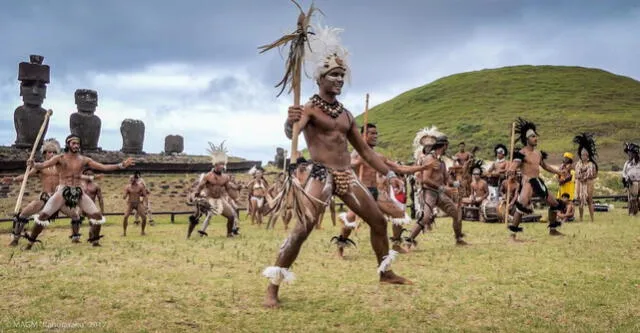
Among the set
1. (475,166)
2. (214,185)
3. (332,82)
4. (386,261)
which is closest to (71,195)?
(214,185)

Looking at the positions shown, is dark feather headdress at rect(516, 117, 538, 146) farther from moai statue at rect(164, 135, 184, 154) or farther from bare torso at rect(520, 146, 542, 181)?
moai statue at rect(164, 135, 184, 154)

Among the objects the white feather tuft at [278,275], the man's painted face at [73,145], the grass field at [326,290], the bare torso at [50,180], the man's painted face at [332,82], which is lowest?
the grass field at [326,290]

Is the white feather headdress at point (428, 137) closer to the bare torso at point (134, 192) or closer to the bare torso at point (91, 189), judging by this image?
the bare torso at point (134, 192)

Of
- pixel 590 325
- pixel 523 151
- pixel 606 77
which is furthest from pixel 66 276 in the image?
pixel 606 77

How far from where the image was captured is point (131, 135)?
36.8 metres

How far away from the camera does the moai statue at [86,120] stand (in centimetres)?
3322

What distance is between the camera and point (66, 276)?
23.7 ft

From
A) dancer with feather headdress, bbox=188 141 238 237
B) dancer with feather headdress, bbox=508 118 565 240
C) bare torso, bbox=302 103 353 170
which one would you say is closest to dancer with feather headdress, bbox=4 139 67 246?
dancer with feather headdress, bbox=188 141 238 237

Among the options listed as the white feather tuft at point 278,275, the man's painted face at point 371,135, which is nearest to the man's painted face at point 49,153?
the man's painted face at point 371,135

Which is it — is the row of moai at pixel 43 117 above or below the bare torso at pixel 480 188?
above

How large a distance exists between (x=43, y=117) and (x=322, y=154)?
97.7ft

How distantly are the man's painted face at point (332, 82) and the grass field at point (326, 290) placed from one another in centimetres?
234

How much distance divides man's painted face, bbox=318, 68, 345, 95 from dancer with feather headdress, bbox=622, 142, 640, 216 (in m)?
15.6

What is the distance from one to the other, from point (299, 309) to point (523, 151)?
7.48 meters
